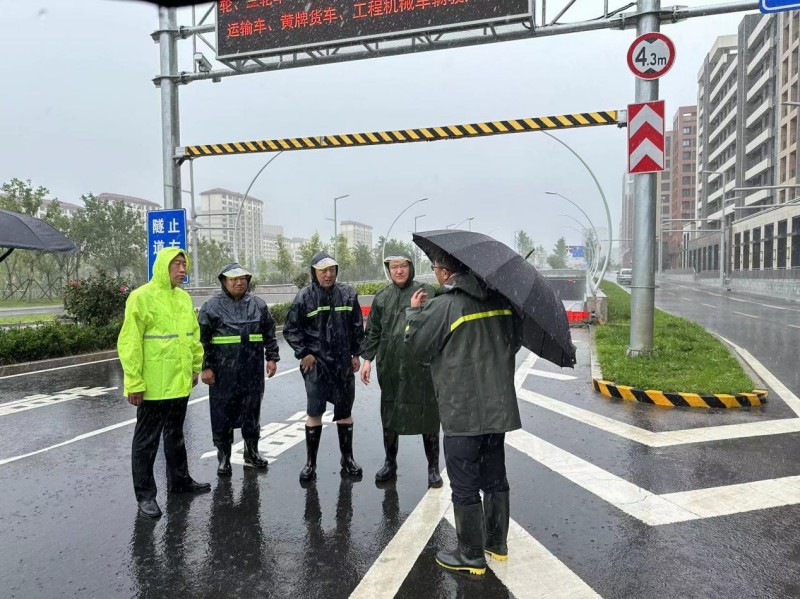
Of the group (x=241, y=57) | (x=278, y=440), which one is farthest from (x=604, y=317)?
(x=278, y=440)

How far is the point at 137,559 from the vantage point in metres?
3.51

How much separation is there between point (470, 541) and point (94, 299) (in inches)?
476

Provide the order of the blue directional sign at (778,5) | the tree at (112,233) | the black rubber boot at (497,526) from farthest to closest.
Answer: the tree at (112,233), the blue directional sign at (778,5), the black rubber boot at (497,526)

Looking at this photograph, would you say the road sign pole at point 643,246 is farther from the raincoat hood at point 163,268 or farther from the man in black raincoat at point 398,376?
the raincoat hood at point 163,268

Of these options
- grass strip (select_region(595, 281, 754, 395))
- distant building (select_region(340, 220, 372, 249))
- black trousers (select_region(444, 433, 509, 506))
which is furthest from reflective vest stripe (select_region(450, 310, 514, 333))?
distant building (select_region(340, 220, 372, 249))

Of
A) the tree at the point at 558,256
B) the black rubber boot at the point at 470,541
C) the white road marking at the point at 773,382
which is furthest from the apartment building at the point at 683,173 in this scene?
the black rubber boot at the point at 470,541

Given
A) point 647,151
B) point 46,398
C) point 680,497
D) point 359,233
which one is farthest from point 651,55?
point 359,233

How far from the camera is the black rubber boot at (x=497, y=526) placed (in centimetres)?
346

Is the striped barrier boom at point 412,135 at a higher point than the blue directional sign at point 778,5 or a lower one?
lower

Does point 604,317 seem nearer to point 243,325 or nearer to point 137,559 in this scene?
point 243,325

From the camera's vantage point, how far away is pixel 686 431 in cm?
609

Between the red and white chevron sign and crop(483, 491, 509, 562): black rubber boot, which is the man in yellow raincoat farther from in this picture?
the red and white chevron sign

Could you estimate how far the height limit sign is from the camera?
8.95 meters

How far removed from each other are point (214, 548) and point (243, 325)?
74.2 inches
